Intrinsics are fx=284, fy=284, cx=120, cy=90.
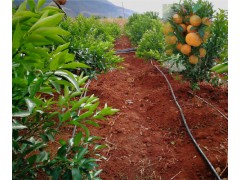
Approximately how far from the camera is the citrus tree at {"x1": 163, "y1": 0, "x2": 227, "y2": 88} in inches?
104

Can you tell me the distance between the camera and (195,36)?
262 centimetres

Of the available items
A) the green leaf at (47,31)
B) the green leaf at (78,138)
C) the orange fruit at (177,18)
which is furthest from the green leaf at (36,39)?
the orange fruit at (177,18)

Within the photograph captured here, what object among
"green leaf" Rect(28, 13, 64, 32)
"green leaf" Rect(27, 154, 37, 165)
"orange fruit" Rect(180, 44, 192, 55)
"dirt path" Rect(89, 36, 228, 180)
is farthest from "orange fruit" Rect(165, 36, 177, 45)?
"green leaf" Rect(28, 13, 64, 32)

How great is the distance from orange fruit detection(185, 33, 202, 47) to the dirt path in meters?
0.66

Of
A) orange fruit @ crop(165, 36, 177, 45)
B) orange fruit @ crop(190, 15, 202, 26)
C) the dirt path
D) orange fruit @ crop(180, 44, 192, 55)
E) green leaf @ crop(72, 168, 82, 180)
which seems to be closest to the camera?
green leaf @ crop(72, 168, 82, 180)

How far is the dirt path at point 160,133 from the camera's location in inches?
76.8

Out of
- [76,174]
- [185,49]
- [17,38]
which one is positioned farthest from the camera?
[185,49]

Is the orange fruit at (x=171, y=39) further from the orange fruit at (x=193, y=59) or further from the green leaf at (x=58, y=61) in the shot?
the green leaf at (x=58, y=61)

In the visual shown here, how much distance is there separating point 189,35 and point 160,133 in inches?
36.9

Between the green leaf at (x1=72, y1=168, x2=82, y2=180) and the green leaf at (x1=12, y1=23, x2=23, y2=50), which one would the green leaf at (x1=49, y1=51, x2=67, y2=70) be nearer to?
the green leaf at (x1=12, y1=23, x2=23, y2=50)

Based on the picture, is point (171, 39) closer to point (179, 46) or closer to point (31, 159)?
point (179, 46)

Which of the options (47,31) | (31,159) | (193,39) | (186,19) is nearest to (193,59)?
(193,39)
